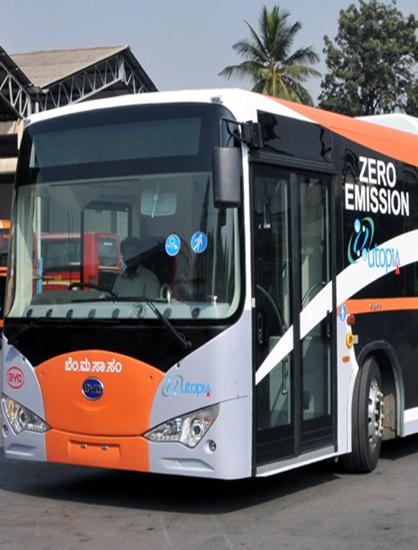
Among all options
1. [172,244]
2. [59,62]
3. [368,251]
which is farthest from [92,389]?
[59,62]

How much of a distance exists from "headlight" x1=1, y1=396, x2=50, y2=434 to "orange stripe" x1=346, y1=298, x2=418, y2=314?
2.69 m

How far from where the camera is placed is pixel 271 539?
7000mm

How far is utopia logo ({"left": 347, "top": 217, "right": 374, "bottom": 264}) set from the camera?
29.9 ft

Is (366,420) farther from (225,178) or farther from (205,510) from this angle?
(225,178)

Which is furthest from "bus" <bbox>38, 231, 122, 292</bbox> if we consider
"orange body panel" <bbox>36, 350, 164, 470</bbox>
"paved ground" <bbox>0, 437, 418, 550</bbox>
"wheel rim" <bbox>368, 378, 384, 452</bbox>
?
"wheel rim" <bbox>368, 378, 384, 452</bbox>

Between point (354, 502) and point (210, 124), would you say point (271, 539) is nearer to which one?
point (354, 502)

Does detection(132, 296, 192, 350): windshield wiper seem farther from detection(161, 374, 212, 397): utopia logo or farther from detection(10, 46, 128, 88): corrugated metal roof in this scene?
detection(10, 46, 128, 88): corrugated metal roof

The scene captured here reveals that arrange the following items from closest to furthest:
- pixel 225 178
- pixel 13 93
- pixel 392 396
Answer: pixel 225 178 → pixel 392 396 → pixel 13 93

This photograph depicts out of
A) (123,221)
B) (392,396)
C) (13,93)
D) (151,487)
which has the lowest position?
(151,487)

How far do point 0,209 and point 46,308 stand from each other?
44.4 m

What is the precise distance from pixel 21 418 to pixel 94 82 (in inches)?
1540

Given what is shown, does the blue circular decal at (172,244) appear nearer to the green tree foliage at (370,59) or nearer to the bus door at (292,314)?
the bus door at (292,314)

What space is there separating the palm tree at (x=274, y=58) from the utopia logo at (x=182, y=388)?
4169 cm

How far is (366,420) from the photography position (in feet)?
29.8
